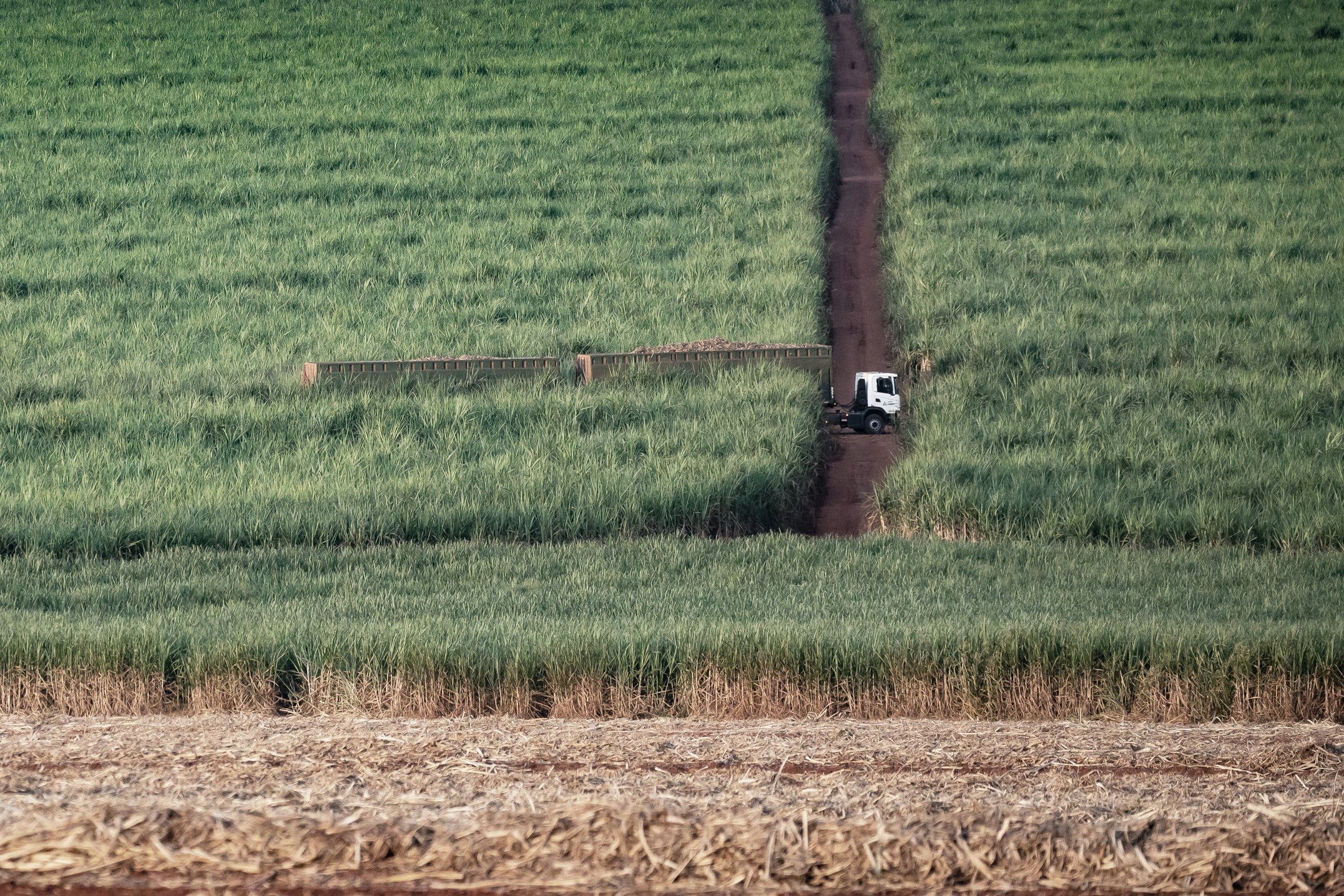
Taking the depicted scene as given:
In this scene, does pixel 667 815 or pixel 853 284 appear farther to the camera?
pixel 853 284

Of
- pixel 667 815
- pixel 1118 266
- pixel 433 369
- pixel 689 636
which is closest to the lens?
pixel 667 815

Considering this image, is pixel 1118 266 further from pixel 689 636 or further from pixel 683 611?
pixel 689 636

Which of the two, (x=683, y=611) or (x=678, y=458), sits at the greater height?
(x=678, y=458)

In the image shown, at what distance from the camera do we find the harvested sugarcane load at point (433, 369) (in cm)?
1521

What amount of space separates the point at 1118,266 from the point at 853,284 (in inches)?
172

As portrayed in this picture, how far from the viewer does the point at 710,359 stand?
15.7 meters

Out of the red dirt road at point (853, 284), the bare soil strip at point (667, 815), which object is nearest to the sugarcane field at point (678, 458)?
the bare soil strip at point (667, 815)

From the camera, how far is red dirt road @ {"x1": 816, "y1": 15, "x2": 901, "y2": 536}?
13.9m

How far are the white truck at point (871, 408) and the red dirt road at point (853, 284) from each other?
0.61 ft

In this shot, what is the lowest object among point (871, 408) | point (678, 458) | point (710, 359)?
point (678, 458)

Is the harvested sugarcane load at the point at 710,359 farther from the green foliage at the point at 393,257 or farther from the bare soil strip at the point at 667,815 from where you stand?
the bare soil strip at the point at 667,815

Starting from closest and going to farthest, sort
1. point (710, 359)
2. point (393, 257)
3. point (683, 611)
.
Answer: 1. point (683, 611)
2. point (710, 359)
3. point (393, 257)

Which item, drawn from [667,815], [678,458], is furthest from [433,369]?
[667,815]

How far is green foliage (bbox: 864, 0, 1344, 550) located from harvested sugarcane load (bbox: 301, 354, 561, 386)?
16.0ft
